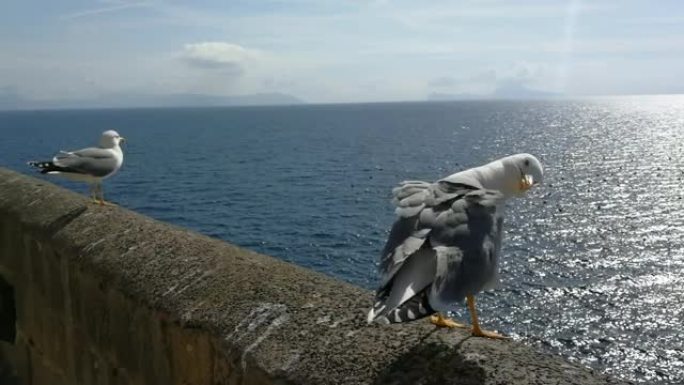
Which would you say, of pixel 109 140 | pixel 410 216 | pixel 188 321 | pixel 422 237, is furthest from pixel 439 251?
pixel 109 140

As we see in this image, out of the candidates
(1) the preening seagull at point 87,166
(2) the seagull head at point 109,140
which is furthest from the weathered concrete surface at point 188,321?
(2) the seagull head at point 109,140

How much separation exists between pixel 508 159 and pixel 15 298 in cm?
391

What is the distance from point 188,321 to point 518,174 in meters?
2.13

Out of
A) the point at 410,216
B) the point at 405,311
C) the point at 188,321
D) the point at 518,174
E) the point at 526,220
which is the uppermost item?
the point at 518,174

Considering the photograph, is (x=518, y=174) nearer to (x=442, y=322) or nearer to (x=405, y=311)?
(x=442, y=322)

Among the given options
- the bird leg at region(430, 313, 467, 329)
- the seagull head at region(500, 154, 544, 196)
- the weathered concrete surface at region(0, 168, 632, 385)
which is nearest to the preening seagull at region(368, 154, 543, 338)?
the bird leg at region(430, 313, 467, 329)

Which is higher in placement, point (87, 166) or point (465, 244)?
point (465, 244)

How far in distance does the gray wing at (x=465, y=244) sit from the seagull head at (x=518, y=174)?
2.22 ft

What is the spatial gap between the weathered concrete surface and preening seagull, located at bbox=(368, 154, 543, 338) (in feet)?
0.52

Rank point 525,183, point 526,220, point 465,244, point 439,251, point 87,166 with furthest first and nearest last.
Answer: point 526,220
point 87,166
point 525,183
point 465,244
point 439,251

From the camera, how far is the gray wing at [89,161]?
7562 millimetres

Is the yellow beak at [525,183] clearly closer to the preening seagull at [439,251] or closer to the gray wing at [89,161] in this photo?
the preening seagull at [439,251]

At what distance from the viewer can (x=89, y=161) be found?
7.63m

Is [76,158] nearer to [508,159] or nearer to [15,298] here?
[15,298]
